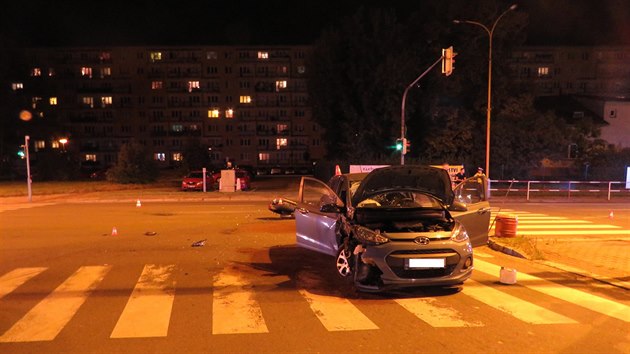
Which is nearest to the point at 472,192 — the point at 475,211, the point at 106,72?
the point at 475,211

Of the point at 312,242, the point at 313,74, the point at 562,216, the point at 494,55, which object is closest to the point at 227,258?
the point at 312,242

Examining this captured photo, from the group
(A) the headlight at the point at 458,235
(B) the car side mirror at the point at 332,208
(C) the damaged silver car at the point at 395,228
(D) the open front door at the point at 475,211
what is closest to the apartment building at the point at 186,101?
(D) the open front door at the point at 475,211

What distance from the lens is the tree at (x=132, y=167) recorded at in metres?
36.1

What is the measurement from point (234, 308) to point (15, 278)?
4.41 metres

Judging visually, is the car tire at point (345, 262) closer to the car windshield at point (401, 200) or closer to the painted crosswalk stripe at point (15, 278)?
the car windshield at point (401, 200)

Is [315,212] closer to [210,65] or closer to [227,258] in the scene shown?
[227,258]

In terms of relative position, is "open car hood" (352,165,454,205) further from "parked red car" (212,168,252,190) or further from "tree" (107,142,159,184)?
"tree" (107,142,159,184)

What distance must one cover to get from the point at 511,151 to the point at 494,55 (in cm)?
775

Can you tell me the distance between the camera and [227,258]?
32.4ft

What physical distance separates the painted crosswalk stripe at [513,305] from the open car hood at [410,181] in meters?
1.74

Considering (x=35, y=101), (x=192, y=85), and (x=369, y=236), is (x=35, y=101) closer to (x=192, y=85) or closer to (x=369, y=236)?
(x=192, y=85)

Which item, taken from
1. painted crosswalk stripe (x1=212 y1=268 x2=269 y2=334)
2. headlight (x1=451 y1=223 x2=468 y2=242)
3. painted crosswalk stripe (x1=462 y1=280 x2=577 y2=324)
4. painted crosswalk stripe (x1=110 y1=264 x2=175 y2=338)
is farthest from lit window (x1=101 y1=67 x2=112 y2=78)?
headlight (x1=451 y1=223 x2=468 y2=242)

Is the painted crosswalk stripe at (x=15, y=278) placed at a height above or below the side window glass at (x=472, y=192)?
below

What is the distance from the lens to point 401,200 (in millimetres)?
8328
